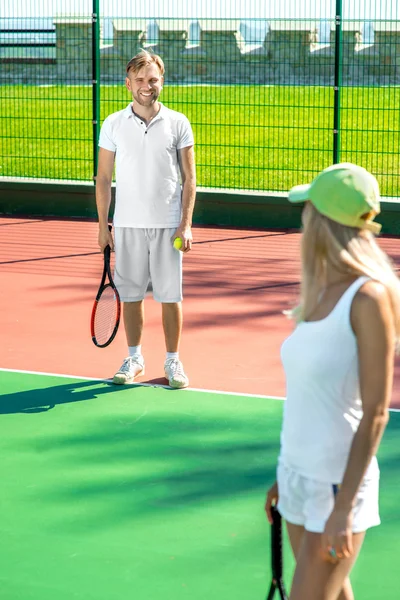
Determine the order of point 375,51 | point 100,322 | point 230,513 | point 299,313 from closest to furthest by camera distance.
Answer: point 299,313
point 230,513
point 100,322
point 375,51

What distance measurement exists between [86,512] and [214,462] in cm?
91

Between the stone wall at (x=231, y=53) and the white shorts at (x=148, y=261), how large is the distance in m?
6.72

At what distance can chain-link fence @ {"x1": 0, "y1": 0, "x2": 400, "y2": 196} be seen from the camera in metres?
13.6

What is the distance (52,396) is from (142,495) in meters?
1.83

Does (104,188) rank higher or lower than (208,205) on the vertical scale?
higher

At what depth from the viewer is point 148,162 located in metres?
7.32

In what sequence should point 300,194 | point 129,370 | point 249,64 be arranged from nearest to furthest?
1. point 300,194
2. point 129,370
3. point 249,64

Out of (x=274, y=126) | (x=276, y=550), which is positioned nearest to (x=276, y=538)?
(x=276, y=550)

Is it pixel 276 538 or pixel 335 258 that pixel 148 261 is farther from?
pixel 335 258

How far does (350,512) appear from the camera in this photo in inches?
125

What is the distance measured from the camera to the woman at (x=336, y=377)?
3.16m

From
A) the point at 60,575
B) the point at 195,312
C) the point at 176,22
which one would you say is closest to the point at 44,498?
the point at 60,575

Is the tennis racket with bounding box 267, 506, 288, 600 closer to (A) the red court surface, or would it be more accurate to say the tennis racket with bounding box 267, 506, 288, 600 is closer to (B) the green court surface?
(B) the green court surface

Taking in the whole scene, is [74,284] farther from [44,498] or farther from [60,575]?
[60,575]
